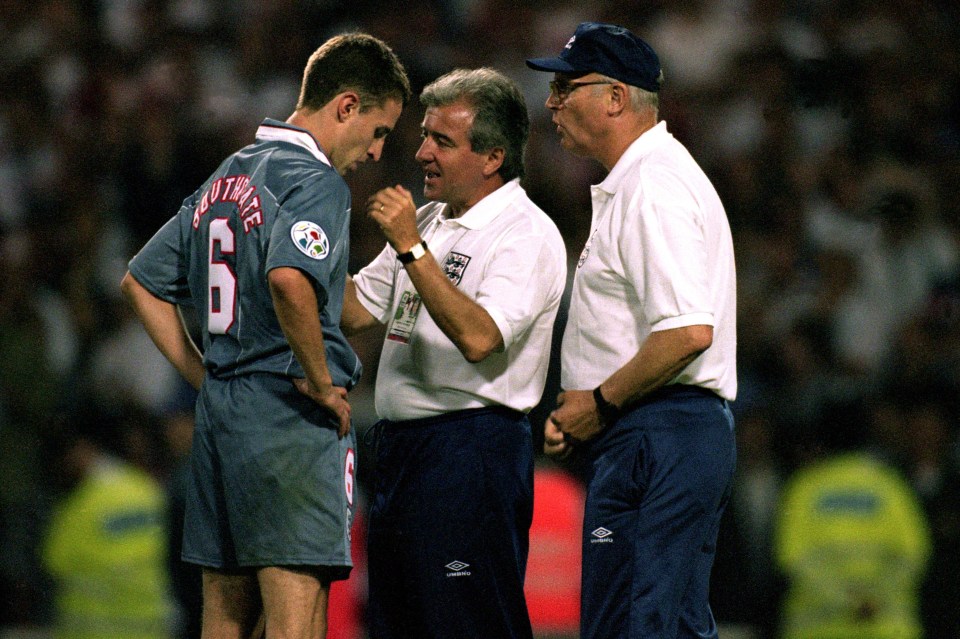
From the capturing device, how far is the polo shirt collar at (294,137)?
353 centimetres

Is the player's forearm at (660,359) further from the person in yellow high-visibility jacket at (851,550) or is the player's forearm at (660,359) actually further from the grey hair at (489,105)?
the person in yellow high-visibility jacket at (851,550)

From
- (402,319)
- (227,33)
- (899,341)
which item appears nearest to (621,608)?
(402,319)

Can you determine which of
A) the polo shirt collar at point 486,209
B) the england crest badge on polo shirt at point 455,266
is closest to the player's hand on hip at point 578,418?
the england crest badge on polo shirt at point 455,266

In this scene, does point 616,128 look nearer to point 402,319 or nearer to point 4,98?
point 402,319

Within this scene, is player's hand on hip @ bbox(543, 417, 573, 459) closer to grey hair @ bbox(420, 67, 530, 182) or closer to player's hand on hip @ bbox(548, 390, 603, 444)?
player's hand on hip @ bbox(548, 390, 603, 444)

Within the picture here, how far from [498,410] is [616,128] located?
837 mm

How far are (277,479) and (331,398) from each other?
0.78 ft

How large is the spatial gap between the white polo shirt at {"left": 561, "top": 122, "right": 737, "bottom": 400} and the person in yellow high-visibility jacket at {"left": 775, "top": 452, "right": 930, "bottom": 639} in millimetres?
2851

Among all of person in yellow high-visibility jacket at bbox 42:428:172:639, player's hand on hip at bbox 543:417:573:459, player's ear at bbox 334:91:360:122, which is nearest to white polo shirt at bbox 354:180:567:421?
player's hand on hip at bbox 543:417:573:459

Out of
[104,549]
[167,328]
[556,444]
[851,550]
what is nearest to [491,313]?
[556,444]

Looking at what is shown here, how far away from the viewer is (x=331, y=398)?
11.1ft

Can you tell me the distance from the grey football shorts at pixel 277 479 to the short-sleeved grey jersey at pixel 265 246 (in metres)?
0.09

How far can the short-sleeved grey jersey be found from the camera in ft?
11.0

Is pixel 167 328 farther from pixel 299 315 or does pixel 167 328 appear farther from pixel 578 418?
pixel 578 418
